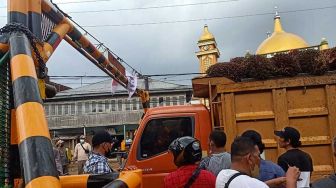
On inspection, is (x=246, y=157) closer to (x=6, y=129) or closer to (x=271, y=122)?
(x=6, y=129)

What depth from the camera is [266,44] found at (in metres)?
38.7

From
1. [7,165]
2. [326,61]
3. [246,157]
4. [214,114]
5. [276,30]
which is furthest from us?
[276,30]

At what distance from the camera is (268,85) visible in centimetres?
569

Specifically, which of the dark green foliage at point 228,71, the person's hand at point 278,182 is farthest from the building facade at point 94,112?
the person's hand at point 278,182

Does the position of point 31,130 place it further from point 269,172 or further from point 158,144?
point 158,144

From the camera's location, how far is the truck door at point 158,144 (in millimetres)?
6098

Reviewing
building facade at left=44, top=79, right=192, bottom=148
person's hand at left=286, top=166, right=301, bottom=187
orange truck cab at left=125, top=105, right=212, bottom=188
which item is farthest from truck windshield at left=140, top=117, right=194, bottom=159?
building facade at left=44, top=79, right=192, bottom=148

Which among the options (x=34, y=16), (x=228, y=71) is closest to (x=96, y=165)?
(x=34, y=16)

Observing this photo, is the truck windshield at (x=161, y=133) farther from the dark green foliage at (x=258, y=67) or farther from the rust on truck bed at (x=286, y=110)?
the dark green foliage at (x=258, y=67)

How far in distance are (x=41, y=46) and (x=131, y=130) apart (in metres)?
41.9

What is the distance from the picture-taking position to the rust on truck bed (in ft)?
18.0

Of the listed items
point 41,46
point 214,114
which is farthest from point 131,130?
point 41,46

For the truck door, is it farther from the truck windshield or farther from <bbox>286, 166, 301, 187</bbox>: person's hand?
<bbox>286, 166, 301, 187</bbox>: person's hand

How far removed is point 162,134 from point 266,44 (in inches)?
1348
